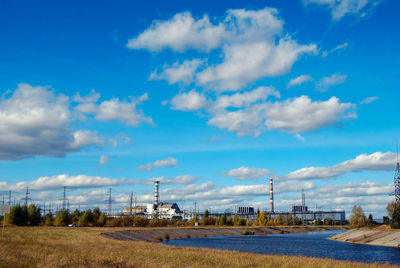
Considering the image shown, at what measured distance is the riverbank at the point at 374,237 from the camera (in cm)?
9559

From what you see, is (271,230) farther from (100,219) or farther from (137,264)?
(137,264)

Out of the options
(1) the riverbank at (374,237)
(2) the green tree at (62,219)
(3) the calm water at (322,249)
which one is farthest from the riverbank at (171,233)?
(1) the riverbank at (374,237)

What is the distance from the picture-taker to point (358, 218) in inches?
5679

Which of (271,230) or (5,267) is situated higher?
(5,267)

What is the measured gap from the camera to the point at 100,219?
6432 inches

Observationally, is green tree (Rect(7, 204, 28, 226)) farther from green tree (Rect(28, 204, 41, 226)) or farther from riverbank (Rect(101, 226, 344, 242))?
riverbank (Rect(101, 226, 344, 242))

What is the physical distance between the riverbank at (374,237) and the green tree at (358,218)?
1801 cm

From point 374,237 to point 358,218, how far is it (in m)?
38.3

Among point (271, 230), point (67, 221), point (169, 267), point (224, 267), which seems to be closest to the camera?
point (169, 267)

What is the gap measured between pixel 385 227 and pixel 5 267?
118 metres

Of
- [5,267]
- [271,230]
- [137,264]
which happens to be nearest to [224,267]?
[137,264]

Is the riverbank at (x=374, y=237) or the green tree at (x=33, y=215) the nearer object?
the riverbank at (x=374, y=237)

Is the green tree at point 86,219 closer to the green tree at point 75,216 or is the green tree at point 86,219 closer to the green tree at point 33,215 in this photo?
the green tree at point 33,215

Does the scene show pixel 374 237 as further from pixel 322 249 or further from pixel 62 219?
pixel 62 219
